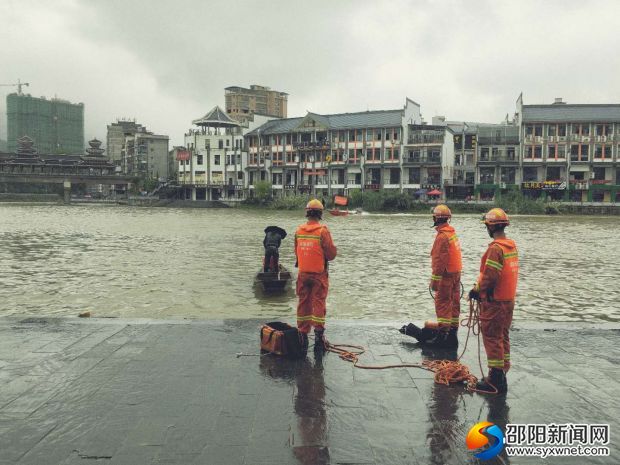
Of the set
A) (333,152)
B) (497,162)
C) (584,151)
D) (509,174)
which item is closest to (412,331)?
(497,162)

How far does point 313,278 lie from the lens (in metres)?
6.80

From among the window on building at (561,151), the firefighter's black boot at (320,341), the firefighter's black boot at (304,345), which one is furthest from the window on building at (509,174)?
the firefighter's black boot at (304,345)

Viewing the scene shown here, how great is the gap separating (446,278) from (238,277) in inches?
358

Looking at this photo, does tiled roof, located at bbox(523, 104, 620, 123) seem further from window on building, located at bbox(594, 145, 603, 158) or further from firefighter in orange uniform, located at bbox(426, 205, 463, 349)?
firefighter in orange uniform, located at bbox(426, 205, 463, 349)

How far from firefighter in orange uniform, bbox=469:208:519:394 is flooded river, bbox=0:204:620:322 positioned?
4920 mm

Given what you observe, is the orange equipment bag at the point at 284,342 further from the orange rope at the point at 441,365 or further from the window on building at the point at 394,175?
the window on building at the point at 394,175

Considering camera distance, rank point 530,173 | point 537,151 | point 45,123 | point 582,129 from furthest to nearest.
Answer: point 45,123
point 530,173
point 537,151
point 582,129

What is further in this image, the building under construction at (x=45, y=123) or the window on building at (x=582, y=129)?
the building under construction at (x=45, y=123)

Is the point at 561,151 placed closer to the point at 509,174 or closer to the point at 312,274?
the point at 509,174

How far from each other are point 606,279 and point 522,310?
19.8ft

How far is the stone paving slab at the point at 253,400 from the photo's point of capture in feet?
13.2

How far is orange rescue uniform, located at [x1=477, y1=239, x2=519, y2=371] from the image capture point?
5.43m

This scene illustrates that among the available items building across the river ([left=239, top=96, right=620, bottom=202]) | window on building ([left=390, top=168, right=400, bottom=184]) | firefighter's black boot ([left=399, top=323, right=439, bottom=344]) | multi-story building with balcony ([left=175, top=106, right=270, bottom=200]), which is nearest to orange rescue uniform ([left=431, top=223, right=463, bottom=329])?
firefighter's black boot ([left=399, top=323, right=439, bottom=344])

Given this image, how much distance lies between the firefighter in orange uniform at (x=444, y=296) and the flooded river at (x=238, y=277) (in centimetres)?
328
